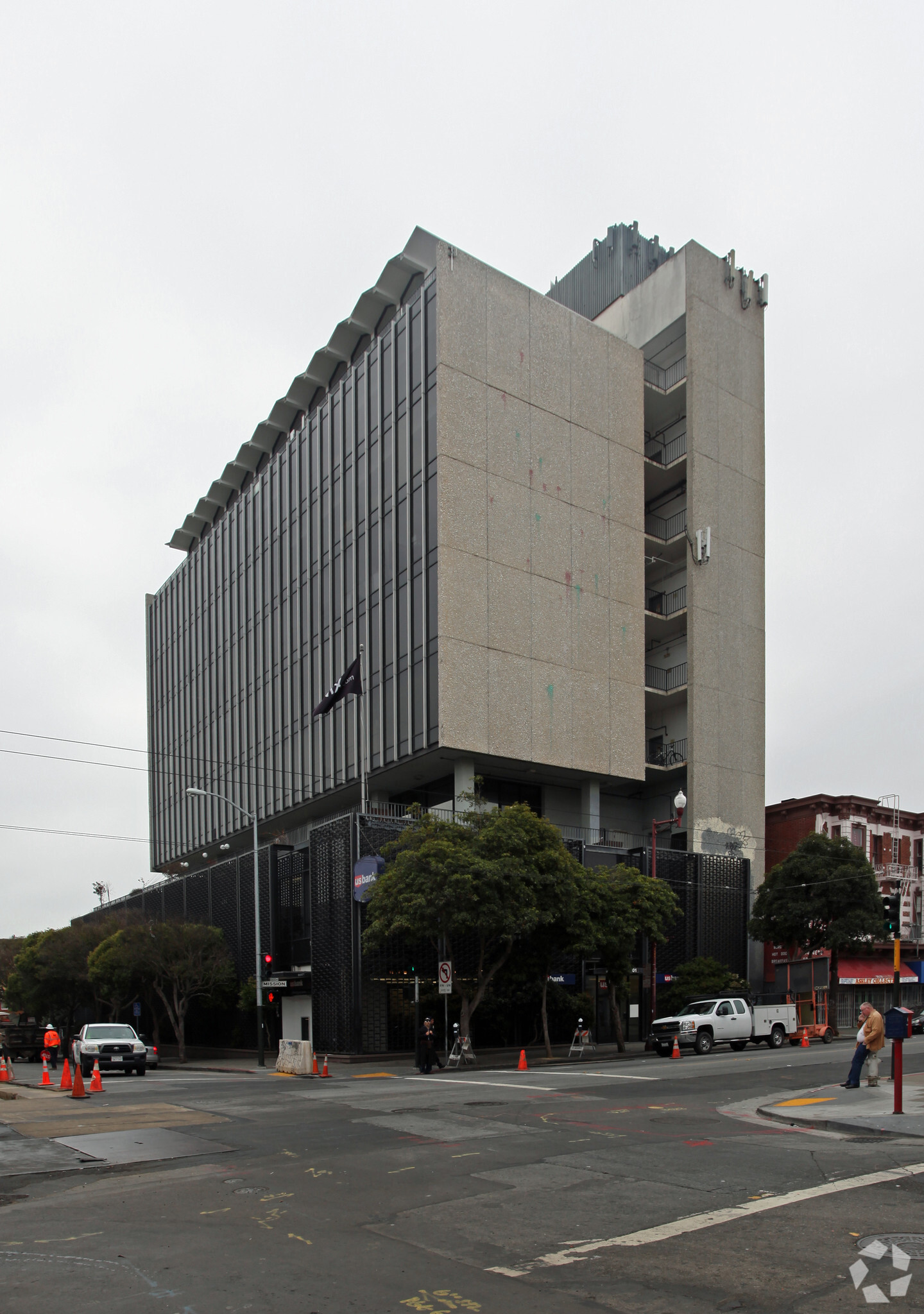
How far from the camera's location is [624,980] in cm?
4056

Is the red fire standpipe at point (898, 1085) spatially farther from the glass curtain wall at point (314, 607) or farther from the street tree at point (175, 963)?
the street tree at point (175, 963)

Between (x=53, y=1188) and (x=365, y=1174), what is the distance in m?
3.45

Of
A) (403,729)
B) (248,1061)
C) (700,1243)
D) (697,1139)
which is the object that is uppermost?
(403,729)

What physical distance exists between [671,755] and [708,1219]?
1878 inches

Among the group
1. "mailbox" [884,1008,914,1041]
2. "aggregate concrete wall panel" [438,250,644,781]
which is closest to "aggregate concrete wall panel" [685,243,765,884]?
"aggregate concrete wall panel" [438,250,644,781]

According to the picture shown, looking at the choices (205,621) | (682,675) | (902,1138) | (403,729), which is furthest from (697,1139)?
(205,621)

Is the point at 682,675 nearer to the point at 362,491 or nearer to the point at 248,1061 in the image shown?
the point at 362,491

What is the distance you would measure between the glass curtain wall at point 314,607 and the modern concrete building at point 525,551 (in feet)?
0.68

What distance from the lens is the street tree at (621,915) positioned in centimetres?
3822

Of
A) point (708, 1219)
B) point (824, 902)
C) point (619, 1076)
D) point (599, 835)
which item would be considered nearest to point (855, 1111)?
point (708, 1219)

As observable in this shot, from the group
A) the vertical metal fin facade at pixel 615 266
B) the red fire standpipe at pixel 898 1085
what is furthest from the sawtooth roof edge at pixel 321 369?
the red fire standpipe at pixel 898 1085

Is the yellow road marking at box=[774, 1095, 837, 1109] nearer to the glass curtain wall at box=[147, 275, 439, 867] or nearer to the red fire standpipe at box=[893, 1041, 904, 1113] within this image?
the red fire standpipe at box=[893, 1041, 904, 1113]

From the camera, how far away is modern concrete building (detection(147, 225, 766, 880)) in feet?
160

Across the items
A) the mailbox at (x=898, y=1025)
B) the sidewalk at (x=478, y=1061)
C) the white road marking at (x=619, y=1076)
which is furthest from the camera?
the sidewalk at (x=478, y=1061)
